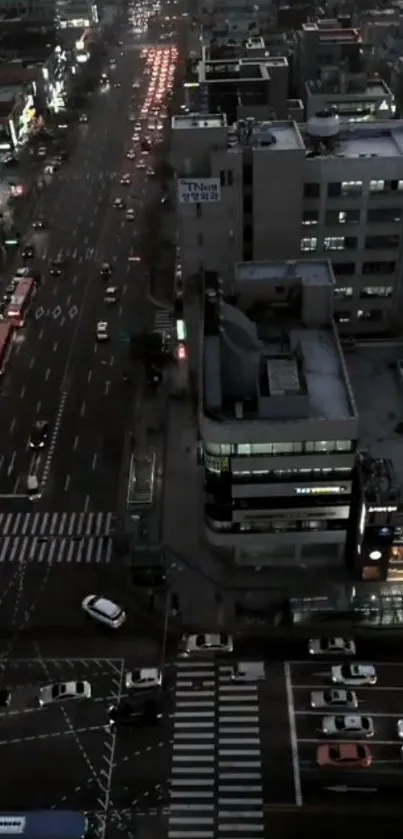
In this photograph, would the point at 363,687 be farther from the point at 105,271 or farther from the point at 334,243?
the point at 105,271

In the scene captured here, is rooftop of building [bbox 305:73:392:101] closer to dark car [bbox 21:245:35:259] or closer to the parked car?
dark car [bbox 21:245:35:259]

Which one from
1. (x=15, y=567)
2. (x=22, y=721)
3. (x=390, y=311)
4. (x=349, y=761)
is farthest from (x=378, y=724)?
(x=390, y=311)

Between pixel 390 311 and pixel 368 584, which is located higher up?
pixel 390 311

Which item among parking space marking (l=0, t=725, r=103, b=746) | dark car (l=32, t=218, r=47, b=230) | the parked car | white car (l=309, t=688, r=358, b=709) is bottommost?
the parked car

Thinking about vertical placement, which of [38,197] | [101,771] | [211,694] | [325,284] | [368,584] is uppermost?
[38,197]

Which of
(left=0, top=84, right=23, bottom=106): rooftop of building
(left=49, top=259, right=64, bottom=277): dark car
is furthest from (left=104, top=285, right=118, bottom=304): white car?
(left=0, top=84, right=23, bottom=106): rooftop of building

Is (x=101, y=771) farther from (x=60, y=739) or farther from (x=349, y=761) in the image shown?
(x=349, y=761)
